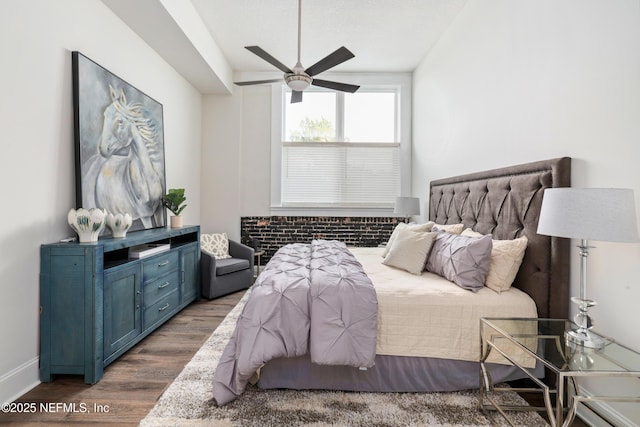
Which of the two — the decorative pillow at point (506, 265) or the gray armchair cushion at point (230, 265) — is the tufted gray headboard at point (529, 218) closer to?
the decorative pillow at point (506, 265)

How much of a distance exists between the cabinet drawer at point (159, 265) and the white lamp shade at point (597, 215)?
2.85 metres

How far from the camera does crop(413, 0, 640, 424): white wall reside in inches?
59.9

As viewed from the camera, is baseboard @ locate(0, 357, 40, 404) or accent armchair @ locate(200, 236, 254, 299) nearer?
baseboard @ locate(0, 357, 40, 404)

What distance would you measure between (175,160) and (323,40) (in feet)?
7.84

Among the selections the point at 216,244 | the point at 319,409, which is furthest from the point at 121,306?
the point at 216,244

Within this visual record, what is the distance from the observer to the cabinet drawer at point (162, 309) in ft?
8.64

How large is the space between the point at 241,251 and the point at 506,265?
320 cm

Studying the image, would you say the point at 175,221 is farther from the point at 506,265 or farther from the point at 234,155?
the point at 506,265

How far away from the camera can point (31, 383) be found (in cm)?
192

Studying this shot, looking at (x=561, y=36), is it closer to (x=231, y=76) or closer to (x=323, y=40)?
(x=323, y=40)

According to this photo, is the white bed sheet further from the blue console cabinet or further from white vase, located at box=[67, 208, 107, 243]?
white vase, located at box=[67, 208, 107, 243]

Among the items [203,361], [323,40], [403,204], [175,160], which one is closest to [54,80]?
[175,160]

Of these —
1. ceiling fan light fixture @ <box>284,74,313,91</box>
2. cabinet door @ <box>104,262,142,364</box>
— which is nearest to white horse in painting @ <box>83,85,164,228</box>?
cabinet door @ <box>104,262,142,364</box>

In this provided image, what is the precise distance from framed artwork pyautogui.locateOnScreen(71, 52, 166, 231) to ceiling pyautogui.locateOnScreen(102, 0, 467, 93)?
2.06 feet
